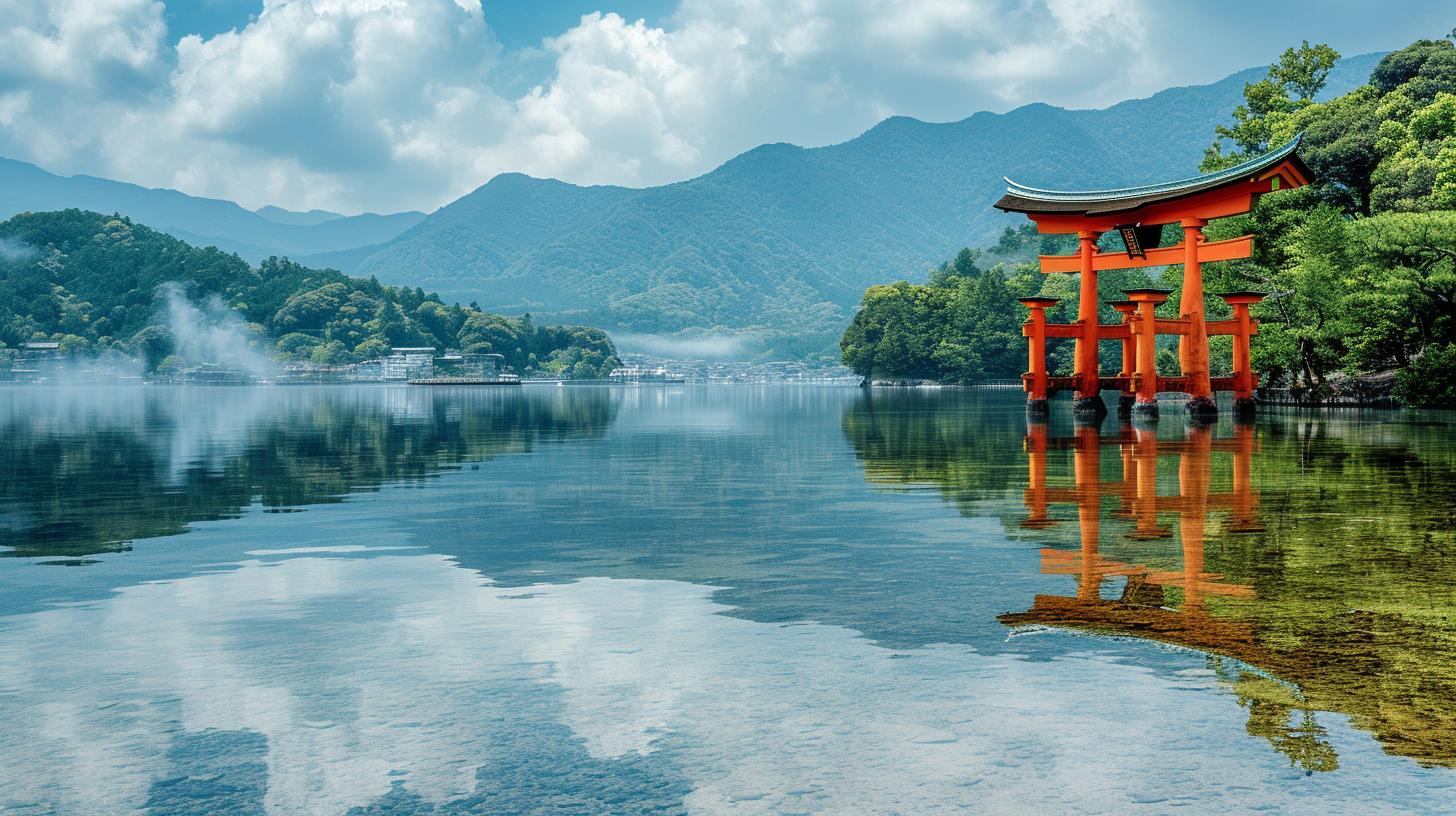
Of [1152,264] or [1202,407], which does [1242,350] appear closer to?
[1152,264]

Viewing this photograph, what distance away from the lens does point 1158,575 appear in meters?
10.1

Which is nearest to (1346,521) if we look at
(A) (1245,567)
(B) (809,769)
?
(A) (1245,567)

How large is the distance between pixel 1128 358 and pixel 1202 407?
9766mm

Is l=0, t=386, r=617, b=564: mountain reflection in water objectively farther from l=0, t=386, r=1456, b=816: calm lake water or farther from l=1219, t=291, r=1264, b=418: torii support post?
l=1219, t=291, r=1264, b=418: torii support post

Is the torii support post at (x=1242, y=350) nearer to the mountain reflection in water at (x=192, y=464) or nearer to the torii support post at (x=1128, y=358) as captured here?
the torii support post at (x=1128, y=358)

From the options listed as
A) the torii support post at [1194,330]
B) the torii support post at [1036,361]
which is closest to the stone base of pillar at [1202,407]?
the torii support post at [1194,330]

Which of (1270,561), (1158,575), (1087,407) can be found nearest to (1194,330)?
(1087,407)

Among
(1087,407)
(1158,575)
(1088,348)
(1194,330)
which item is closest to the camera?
(1158,575)

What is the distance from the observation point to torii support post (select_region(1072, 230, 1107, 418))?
42656mm

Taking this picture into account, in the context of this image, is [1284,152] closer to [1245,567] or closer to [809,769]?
[1245,567]

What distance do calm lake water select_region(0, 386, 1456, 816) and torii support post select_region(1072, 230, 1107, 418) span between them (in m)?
24.7

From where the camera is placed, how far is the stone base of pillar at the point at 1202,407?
3900cm

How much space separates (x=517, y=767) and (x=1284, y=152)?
3818 centimetres

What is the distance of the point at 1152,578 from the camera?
10.0m
